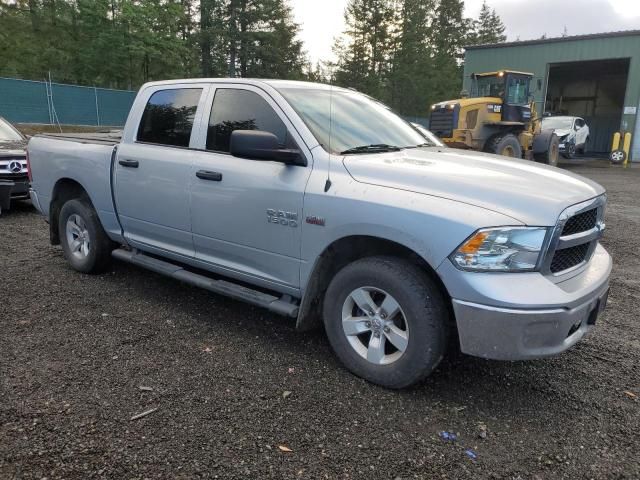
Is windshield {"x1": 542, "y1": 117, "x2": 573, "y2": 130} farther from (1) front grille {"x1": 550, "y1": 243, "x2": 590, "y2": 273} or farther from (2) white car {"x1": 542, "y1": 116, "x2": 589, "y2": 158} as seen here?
(1) front grille {"x1": 550, "y1": 243, "x2": 590, "y2": 273}

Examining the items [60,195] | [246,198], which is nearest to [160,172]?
[246,198]

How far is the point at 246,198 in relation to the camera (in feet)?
12.1

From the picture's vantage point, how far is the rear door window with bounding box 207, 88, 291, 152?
3.75 meters

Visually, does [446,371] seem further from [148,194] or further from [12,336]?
[12,336]

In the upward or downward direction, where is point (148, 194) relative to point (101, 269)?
upward

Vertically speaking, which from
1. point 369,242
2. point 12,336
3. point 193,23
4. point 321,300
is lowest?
point 12,336

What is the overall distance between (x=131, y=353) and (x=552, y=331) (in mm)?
2751

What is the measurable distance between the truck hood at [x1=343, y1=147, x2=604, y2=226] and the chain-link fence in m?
17.7

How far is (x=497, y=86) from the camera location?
56.0ft

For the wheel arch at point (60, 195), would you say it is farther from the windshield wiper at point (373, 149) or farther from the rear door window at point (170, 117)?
the windshield wiper at point (373, 149)

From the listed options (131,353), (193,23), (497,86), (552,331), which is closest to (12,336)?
(131,353)

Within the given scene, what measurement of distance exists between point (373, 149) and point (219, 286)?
5.12ft

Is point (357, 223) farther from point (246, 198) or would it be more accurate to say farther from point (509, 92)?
point (509, 92)

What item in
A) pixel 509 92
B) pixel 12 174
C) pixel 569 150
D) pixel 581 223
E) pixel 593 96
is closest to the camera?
pixel 581 223
